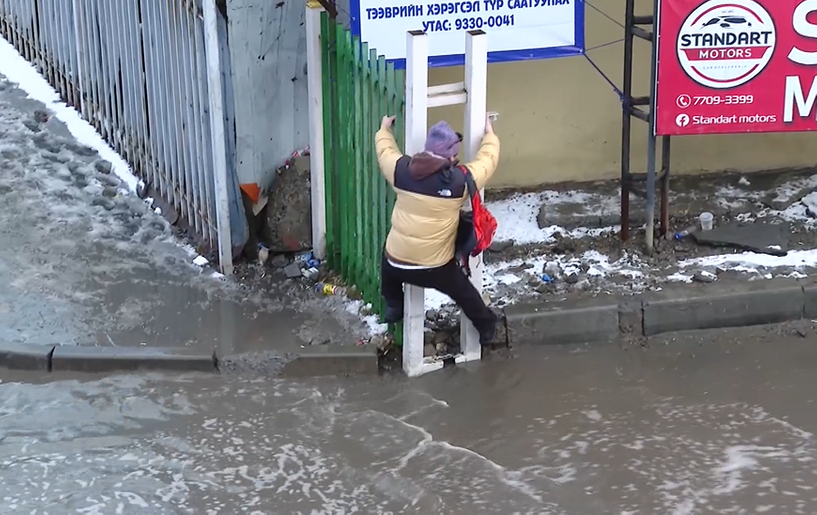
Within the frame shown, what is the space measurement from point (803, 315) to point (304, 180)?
3.21 m

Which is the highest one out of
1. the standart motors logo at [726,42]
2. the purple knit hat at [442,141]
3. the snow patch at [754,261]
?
the standart motors logo at [726,42]

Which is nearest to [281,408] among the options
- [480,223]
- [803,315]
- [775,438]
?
[480,223]

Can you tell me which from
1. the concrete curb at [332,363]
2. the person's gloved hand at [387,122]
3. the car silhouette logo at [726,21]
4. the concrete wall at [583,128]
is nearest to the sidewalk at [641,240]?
the concrete wall at [583,128]

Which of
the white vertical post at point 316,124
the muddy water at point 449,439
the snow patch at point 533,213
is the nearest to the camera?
the muddy water at point 449,439

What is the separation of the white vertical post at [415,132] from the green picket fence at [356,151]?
0.21 meters

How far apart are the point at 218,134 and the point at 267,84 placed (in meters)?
0.47

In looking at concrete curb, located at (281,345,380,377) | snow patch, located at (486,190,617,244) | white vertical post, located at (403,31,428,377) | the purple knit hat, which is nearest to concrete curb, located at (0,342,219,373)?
concrete curb, located at (281,345,380,377)

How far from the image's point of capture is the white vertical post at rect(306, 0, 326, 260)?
6.62m

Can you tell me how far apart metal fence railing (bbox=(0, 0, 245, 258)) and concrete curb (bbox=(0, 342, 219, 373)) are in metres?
1.31

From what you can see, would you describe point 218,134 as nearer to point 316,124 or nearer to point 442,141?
point 316,124

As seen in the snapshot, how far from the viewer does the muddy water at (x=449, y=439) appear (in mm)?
4949

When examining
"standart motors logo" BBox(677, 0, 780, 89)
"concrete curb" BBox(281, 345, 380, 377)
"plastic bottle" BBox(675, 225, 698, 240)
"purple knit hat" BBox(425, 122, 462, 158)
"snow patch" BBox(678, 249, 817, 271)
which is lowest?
"concrete curb" BBox(281, 345, 380, 377)

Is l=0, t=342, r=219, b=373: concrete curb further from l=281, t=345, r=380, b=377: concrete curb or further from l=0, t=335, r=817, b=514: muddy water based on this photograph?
l=281, t=345, r=380, b=377: concrete curb

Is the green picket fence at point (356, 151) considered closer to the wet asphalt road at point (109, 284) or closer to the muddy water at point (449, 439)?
the wet asphalt road at point (109, 284)
